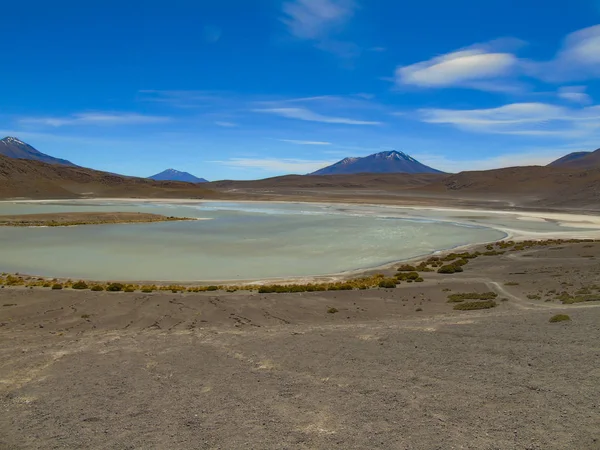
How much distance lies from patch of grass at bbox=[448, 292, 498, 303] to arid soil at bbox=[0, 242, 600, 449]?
125cm

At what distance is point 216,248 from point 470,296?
19.0 metres

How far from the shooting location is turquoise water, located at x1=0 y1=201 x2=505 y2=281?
23.0 meters

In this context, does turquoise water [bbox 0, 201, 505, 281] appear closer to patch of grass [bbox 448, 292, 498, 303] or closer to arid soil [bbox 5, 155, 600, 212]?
patch of grass [bbox 448, 292, 498, 303]

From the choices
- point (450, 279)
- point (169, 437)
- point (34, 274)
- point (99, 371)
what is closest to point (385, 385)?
point (169, 437)

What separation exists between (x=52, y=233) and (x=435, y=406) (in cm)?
3978

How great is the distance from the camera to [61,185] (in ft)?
422

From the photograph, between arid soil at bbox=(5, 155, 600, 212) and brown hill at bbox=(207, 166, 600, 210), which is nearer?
brown hill at bbox=(207, 166, 600, 210)

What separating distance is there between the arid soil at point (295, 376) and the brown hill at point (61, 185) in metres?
106

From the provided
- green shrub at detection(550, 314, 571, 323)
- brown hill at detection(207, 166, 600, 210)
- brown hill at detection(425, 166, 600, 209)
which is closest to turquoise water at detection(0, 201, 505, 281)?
green shrub at detection(550, 314, 571, 323)

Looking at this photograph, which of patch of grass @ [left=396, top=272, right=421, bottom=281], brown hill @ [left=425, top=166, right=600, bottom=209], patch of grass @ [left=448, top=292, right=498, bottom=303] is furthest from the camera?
brown hill @ [left=425, top=166, right=600, bottom=209]

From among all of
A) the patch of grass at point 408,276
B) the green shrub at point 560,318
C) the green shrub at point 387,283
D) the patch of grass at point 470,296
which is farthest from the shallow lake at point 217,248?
the green shrub at point 560,318

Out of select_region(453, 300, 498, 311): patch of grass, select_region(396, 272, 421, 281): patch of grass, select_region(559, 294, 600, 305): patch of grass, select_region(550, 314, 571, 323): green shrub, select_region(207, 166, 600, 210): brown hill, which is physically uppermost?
select_region(207, 166, 600, 210): brown hill

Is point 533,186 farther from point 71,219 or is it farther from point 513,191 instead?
point 71,219

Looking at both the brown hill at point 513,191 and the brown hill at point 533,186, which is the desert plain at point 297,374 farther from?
the brown hill at point 533,186
